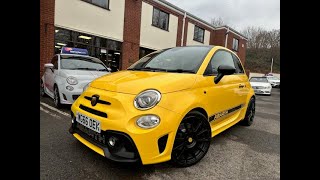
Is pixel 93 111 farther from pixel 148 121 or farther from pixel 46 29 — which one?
pixel 46 29

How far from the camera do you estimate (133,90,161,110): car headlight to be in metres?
2.27

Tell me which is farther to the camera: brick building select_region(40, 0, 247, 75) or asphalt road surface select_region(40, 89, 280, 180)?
brick building select_region(40, 0, 247, 75)

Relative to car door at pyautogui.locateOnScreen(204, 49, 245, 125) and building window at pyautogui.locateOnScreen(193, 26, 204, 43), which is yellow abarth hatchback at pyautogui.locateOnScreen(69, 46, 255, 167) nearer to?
car door at pyautogui.locateOnScreen(204, 49, 245, 125)

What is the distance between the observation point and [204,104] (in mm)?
2787

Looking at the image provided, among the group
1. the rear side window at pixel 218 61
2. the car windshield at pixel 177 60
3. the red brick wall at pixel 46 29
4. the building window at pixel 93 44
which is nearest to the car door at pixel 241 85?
the rear side window at pixel 218 61

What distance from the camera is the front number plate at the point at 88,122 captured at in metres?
2.35

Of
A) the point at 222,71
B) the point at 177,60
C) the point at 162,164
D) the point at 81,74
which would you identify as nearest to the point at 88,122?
the point at 162,164

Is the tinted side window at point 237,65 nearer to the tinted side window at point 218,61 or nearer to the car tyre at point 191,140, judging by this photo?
the tinted side window at point 218,61

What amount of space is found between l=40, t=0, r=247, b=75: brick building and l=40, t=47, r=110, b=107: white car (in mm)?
3784

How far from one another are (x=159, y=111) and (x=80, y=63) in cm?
435

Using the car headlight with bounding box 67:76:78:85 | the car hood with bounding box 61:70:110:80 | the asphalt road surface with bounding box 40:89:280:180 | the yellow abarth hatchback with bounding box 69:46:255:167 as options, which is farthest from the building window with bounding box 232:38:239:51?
the yellow abarth hatchback with bounding box 69:46:255:167

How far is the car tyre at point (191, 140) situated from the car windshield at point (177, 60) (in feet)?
2.21
